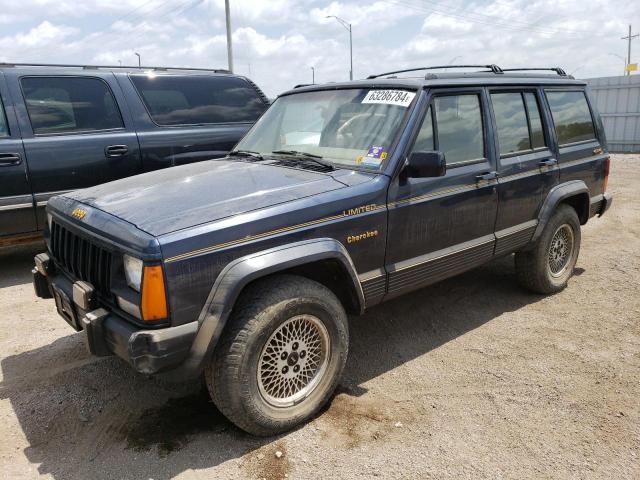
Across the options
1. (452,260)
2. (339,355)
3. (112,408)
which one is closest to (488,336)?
(452,260)

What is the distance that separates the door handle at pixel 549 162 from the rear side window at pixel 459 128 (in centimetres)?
79

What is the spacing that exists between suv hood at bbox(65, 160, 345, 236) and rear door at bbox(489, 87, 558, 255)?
5.47ft

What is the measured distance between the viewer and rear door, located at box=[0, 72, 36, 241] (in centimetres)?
515

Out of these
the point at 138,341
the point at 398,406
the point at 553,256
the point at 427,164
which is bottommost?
the point at 398,406

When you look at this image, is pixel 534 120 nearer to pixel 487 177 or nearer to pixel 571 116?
pixel 571 116

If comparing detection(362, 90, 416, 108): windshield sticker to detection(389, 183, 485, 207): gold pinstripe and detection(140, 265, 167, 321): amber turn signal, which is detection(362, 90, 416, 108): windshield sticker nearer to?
detection(389, 183, 485, 207): gold pinstripe

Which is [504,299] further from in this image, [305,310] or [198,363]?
[198,363]

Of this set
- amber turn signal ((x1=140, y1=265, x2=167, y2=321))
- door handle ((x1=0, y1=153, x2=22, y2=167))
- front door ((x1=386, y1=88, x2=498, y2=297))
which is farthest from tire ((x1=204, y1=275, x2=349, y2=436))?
door handle ((x1=0, y1=153, x2=22, y2=167))

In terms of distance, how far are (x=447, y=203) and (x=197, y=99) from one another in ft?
12.8

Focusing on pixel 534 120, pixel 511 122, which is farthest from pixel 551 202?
pixel 511 122

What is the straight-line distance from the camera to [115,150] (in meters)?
5.67

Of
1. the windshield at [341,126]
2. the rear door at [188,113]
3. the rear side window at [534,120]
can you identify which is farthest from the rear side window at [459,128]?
the rear door at [188,113]

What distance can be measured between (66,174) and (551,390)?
15.9 feet

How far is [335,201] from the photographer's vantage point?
3.03m
